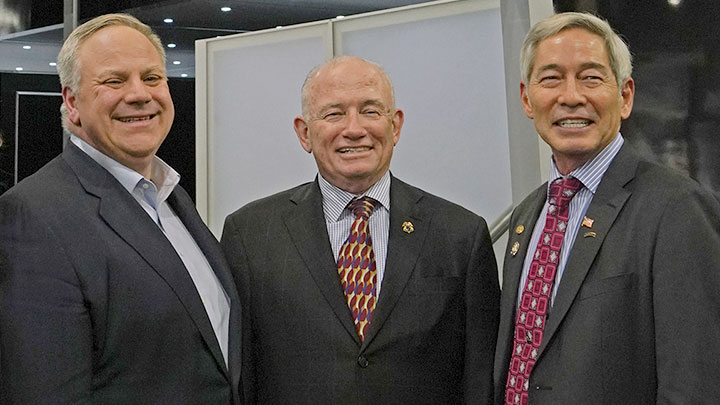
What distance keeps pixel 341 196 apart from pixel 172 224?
521mm

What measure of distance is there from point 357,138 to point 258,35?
376cm

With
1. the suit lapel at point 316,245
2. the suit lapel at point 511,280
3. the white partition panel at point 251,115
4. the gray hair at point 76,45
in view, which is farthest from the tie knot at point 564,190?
the white partition panel at point 251,115

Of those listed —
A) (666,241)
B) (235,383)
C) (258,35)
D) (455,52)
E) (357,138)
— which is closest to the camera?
(666,241)

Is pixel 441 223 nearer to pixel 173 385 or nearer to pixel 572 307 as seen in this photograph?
pixel 572 307

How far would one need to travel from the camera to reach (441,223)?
8.35 feet

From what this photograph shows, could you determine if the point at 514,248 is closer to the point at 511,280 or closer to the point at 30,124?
the point at 511,280

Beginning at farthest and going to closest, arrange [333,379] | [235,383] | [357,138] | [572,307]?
[357,138] → [333,379] → [235,383] → [572,307]

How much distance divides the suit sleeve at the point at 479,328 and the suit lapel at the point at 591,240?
0.38m

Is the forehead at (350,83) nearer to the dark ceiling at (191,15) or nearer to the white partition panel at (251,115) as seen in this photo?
the white partition panel at (251,115)

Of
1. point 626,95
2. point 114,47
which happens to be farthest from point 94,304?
point 626,95

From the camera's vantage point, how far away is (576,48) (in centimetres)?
221

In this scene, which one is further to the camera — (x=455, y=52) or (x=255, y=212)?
(x=455, y=52)

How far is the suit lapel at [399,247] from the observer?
2368mm

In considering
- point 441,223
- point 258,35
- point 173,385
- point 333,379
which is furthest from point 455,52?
point 173,385
